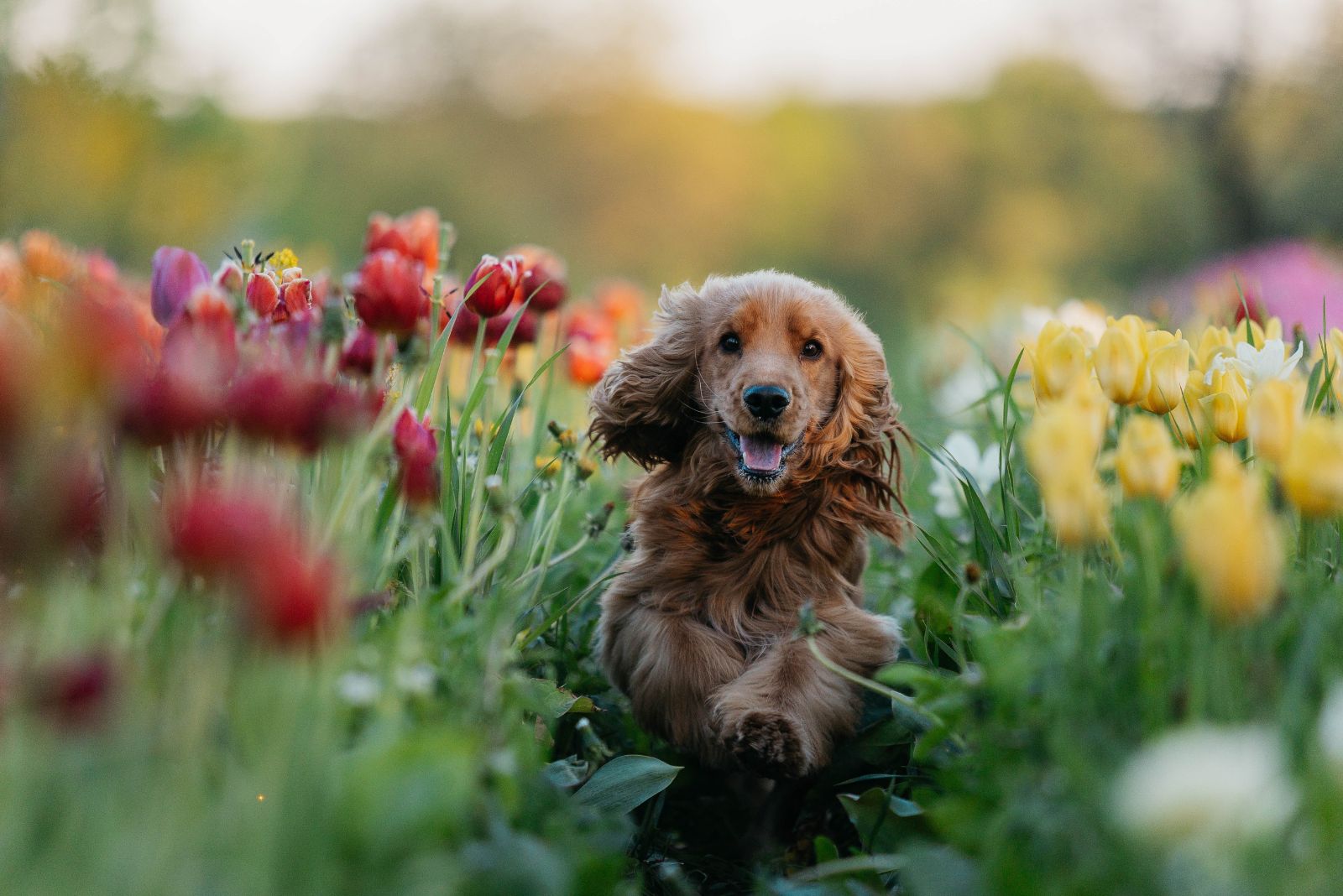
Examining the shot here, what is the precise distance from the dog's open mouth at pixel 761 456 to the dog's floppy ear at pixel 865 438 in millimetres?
128

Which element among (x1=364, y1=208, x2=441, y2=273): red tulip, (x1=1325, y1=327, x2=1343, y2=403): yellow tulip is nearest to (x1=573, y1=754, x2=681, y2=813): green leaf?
(x1=364, y1=208, x2=441, y2=273): red tulip

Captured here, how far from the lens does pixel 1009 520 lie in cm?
222

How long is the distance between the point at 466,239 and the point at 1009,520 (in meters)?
17.2

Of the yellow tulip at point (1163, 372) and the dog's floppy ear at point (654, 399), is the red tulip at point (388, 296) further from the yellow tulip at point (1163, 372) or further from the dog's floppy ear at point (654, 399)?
the yellow tulip at point (1163, 372)

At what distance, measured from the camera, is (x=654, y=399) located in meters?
2.68

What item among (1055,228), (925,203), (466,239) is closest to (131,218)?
(466,239)

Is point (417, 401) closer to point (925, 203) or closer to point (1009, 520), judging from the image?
point (1009, 520)

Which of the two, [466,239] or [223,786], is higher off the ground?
[466,239]

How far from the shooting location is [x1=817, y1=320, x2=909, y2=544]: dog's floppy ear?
2.57m

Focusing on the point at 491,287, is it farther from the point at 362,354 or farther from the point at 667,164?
the point at 667,164

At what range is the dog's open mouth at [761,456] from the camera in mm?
2385

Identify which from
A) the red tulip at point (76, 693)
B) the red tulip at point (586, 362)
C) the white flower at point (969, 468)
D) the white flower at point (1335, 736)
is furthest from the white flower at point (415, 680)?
the white flower at point (969, 468)

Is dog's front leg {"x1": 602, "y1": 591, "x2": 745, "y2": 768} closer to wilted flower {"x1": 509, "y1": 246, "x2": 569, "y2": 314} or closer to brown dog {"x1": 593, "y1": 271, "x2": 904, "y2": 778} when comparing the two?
brown dog {"x1": 593, "y1": 271, "x2": 904, "y2": 778}

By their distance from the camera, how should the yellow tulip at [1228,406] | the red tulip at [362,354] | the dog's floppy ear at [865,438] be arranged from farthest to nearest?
the dog's floppy ear at [865,438], the yellow tulip at [1228,406], the red tulip at [362,354]
